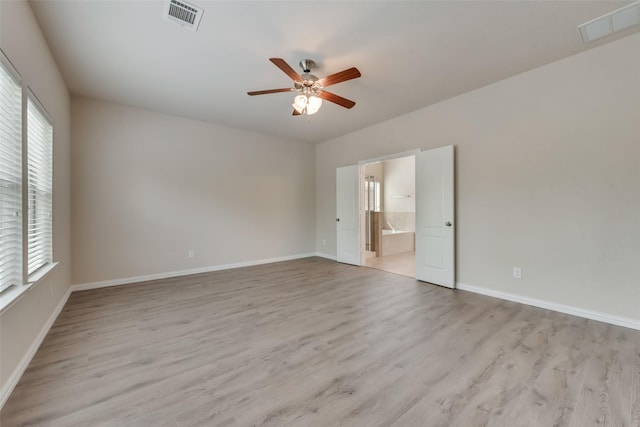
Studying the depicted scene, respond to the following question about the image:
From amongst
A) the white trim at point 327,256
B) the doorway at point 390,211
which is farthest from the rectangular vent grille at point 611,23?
the white trim at point 327,256

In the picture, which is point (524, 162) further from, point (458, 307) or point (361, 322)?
point (361, 322)

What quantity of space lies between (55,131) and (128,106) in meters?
1.42

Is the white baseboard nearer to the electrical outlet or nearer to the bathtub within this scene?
the electrical outlet

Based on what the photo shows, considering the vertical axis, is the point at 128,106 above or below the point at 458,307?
above

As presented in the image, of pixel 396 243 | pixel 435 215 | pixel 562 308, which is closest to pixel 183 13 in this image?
pixel 435 215

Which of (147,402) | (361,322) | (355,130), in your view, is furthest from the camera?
(355,130)

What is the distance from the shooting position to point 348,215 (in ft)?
18.1

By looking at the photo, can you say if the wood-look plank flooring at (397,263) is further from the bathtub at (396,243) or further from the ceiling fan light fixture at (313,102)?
the ceiling fan light fixture at (313,102)

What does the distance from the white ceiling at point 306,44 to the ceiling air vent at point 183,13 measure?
68 millimetres

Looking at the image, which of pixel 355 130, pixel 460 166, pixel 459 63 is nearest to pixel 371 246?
pixel 355 130

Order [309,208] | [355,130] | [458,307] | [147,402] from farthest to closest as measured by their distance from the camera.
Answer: [309,208]
[355,130]
[458,307]
[147,402]

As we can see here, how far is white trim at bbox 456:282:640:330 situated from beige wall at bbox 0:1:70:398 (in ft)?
14.7

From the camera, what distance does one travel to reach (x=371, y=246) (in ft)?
21.1

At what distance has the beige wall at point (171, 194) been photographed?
12.5 ft
